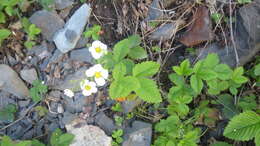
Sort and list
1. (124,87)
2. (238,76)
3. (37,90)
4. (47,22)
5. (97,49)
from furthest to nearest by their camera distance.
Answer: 1. (47,22)
2. (37,90)
3. (238,76)
4. (97,49)
5. (124,87)

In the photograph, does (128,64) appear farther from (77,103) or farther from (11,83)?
(11,83)

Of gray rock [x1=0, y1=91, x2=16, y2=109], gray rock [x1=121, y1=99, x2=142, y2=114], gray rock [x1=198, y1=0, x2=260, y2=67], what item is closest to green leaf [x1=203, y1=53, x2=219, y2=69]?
gray rock [x1=198, y1=0, x2=260, y2=67]

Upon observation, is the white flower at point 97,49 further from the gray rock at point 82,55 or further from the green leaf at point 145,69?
the gray rock at point 82,55

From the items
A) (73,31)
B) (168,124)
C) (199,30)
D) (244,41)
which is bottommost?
(168,124)

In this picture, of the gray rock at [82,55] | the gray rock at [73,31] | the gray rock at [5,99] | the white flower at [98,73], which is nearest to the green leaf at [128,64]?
the white flower at [98,73]

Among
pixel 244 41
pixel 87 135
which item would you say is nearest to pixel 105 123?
pixel 87 135

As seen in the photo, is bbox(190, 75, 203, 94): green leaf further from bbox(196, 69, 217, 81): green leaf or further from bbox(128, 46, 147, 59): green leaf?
bbox(128, 46, 147, 59): green leaf

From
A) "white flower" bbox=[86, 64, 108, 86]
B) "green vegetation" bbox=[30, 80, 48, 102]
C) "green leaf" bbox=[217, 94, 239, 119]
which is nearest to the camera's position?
"white flower" bbox=[86, 64, 108, 86]
